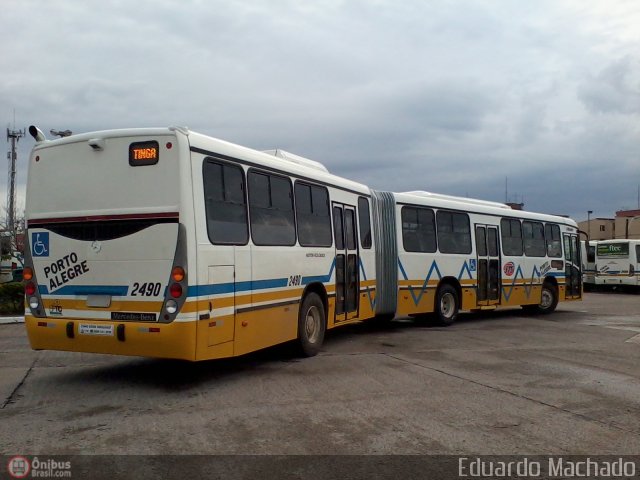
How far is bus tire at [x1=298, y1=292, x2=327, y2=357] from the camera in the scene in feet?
31.3

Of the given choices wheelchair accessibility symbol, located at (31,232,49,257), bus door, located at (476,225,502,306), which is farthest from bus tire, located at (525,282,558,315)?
wheelchair accessibility symbol, located at (31,232,49,257)

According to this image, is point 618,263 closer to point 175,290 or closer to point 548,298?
point 548,298

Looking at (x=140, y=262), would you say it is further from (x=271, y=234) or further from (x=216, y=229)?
(x=271, y=234)

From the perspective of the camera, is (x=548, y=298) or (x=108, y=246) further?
(x=548, y=298)

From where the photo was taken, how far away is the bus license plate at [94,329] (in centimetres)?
721

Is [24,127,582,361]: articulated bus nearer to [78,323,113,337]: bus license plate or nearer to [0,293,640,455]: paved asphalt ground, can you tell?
[78,323,113,337]: bus license plate

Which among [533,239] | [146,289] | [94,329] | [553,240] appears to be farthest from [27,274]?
[553,240]

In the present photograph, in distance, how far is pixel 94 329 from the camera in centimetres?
727

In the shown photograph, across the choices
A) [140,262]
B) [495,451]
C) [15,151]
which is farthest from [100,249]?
[15,151]

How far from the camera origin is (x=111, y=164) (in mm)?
7414

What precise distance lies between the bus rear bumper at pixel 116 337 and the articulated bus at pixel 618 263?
29899 mm

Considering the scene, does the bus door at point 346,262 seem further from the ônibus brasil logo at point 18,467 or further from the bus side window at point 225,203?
the ônibus brasil logo at point 18,467

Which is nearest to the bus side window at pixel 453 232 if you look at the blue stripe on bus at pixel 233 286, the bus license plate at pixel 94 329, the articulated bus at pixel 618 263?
the blue stripe on bus at pixel 233 286

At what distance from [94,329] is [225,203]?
2185 mm
